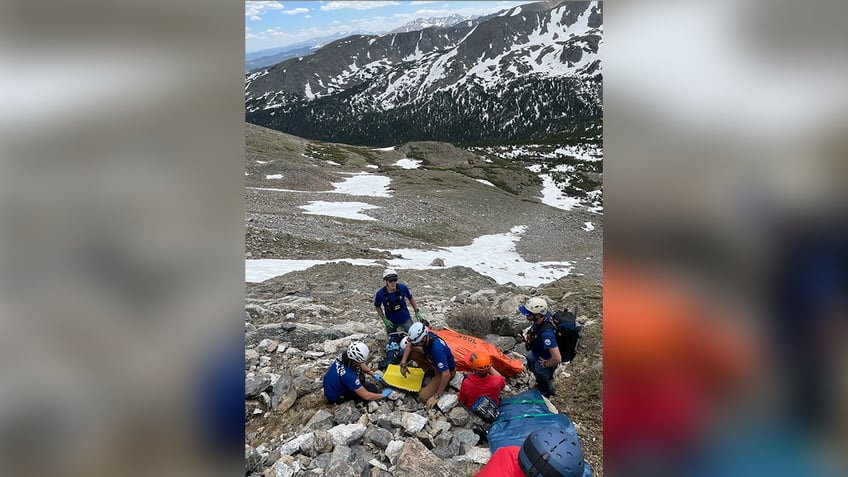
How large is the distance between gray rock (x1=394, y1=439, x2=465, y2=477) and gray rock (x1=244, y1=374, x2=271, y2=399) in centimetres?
230

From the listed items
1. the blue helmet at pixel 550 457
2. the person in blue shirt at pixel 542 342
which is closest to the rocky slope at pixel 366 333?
the person in blue shirt at pixel 542 342

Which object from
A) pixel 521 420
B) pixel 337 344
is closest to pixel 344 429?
pixel 521 420

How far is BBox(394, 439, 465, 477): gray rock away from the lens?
4.02 metres

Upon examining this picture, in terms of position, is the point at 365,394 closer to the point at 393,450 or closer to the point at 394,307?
the point at 393,450

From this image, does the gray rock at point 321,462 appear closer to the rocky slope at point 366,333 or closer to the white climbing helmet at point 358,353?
the rocky slope at point 366,333

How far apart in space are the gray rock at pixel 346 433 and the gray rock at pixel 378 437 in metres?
0.08

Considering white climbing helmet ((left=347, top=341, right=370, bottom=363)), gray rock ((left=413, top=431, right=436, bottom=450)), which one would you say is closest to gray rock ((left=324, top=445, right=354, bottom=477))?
gray rock ((left=413, top=431, right=436, bottom=450))

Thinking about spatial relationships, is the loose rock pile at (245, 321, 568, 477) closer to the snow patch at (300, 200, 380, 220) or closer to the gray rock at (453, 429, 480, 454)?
the gray rock at (453, 429, 480, 454)

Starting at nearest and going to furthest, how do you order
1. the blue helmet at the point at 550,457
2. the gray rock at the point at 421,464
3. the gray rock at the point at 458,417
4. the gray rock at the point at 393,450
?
the blue helmet at the point at 550,457, the gray rock at the point at 421,464, the gray rock at the point at 393,450, the gray rock at the point at 458,417

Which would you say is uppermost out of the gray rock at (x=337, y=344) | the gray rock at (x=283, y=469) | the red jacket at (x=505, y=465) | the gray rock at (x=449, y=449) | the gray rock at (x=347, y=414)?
the red jacket at (x=505, y=465)

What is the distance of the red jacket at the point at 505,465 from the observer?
3.18 meters
